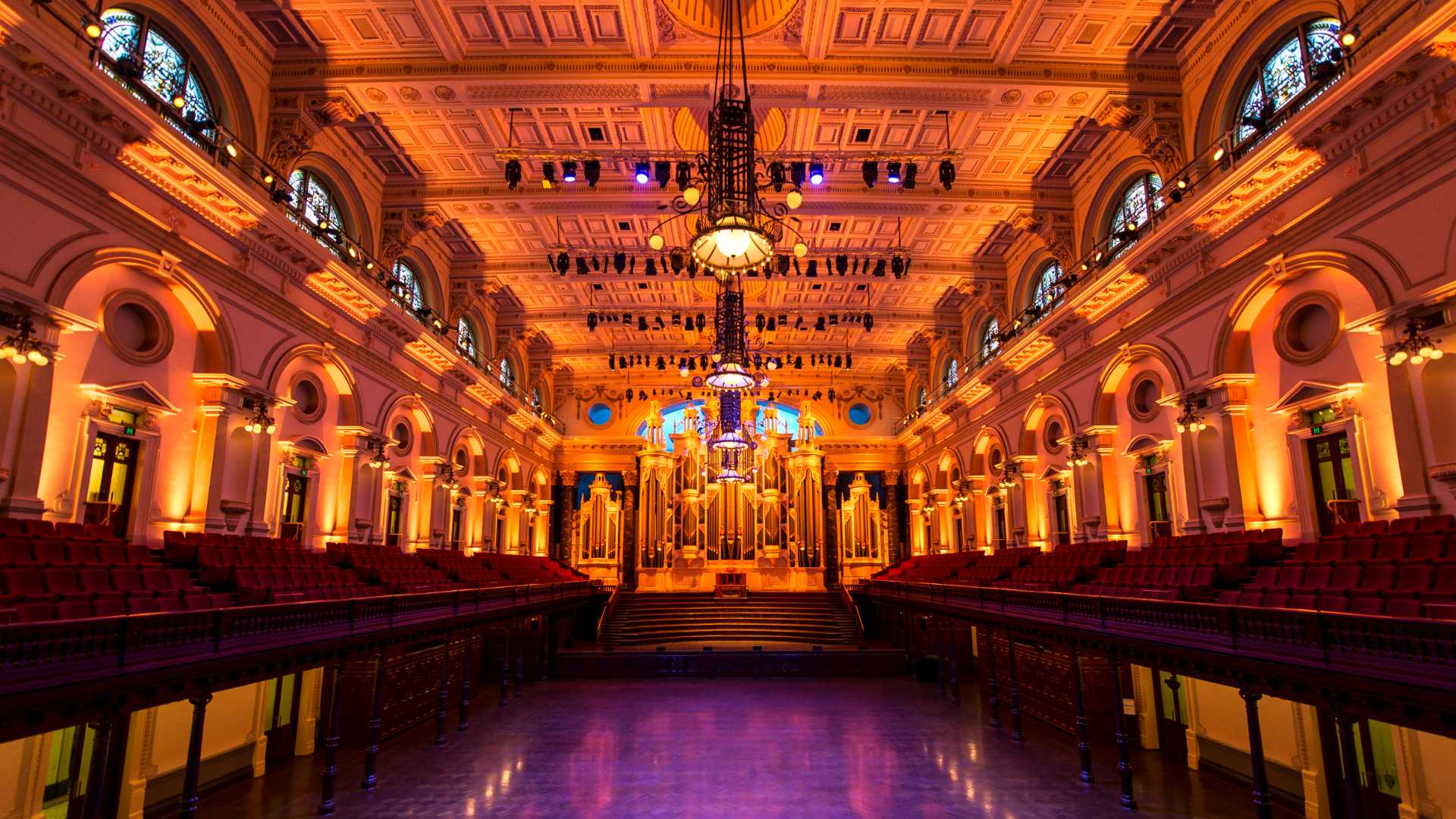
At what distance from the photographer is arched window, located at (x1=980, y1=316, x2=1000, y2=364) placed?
70.2 ft

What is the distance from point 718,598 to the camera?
81.3 feet

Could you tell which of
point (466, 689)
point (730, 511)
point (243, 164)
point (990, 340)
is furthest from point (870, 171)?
point (730, 511)

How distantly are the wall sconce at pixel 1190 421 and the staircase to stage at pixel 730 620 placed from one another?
10.7 meters

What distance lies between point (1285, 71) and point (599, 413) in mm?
24901

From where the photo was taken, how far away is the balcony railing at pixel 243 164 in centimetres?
920

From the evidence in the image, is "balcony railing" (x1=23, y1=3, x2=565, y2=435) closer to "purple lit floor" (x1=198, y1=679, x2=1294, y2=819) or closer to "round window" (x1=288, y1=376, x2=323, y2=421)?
"round window" (x1=288, y1=376, x2=323, y2=421)

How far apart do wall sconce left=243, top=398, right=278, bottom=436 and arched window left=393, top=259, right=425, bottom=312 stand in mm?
5041

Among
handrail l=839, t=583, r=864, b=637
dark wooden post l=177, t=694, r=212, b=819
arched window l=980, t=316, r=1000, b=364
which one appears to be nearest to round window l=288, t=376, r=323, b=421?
dark wooden post l=177, t=694, r=212, b=819

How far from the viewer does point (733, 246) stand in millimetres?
6508

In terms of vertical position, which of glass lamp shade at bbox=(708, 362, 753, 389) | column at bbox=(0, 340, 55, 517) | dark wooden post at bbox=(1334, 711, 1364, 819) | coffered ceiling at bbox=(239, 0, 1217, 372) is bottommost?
dark wooden post at bbox=(1334, 711, 1364, 819)

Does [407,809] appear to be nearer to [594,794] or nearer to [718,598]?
[594,794]

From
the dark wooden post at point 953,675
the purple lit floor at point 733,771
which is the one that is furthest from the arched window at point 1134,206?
the purple lit floor at point 733,771

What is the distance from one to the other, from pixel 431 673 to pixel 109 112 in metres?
9.59

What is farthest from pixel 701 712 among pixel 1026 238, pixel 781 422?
pixel 781 422
